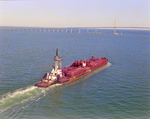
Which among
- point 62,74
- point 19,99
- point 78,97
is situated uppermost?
point 62,74

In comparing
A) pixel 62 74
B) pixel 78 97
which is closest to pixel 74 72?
pixel 62 74

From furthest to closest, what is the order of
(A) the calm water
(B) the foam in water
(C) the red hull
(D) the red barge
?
(C) the red hull, (D) the red barge, (A) the calm water, (B) the foam in water

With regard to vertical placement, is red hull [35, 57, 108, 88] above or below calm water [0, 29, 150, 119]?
above

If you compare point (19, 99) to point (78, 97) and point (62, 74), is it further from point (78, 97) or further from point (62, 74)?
point (62, 74)

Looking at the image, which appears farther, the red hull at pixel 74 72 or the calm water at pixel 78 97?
the red hull at pixel 74 72

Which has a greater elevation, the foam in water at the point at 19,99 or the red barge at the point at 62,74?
the red barge at the point at 62,74

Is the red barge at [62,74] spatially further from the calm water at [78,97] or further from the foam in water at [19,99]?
the foam in water at [19,99]

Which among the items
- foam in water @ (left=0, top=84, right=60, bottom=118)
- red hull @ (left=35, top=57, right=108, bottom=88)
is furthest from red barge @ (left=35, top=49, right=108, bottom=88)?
foam in water @ (left=0, top=84, right=60, bottom=118)

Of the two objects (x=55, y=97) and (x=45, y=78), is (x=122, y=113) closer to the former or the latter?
(x=55, y=97)

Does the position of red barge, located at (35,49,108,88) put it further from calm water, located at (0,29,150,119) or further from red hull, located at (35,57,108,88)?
calm water, located at (0,29,150,119)

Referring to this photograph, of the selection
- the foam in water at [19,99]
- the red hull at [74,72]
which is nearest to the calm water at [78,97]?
the foam in water at [19,99]

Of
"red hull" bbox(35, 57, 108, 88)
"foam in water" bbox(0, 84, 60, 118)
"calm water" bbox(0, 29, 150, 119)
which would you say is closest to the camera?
"foam in water" bbox(0, 84, 60, 118)
